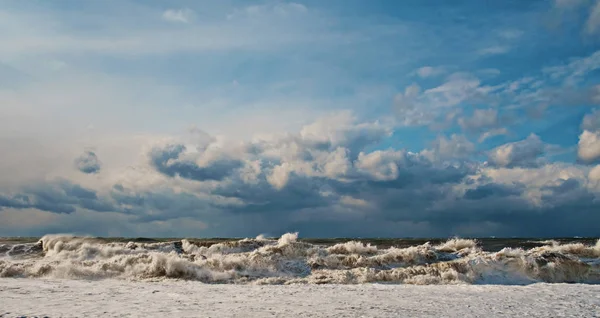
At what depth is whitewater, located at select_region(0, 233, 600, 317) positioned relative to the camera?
31.4 feet

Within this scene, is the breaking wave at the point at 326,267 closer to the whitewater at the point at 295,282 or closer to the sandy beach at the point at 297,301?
the whitewater at the point at 295,282

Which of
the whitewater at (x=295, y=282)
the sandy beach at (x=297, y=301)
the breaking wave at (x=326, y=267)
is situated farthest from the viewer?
the breaking wave at (x=326, y=267)

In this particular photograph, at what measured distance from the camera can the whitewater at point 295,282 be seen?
9586 millimetres

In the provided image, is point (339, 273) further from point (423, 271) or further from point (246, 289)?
point (246, 289)

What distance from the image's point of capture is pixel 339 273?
16.2 metres

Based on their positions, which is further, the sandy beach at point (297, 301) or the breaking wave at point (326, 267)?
the breaking wave at point (326, 267)

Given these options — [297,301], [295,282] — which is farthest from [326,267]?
[297,301]

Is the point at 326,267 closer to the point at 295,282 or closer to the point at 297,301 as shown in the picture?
the point at 295,282

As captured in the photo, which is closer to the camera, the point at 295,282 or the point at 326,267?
the point at 295,282

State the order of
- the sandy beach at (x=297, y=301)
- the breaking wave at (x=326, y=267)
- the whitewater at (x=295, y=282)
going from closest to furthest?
the sandy beach at (x=297, y=301), the whitewater at (x=295, y=282), the breaking wave at (x=326, y=267)

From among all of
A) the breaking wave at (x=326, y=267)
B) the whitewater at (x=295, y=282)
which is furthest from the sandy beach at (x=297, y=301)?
the breaking wave at (x=326, y=267)

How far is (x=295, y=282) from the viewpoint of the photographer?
50.7 ft

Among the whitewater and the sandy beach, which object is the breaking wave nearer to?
the whitewater

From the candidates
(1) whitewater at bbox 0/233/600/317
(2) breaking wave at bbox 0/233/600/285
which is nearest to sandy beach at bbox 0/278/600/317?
(1) whitewater at bbox 0/233/600/317
